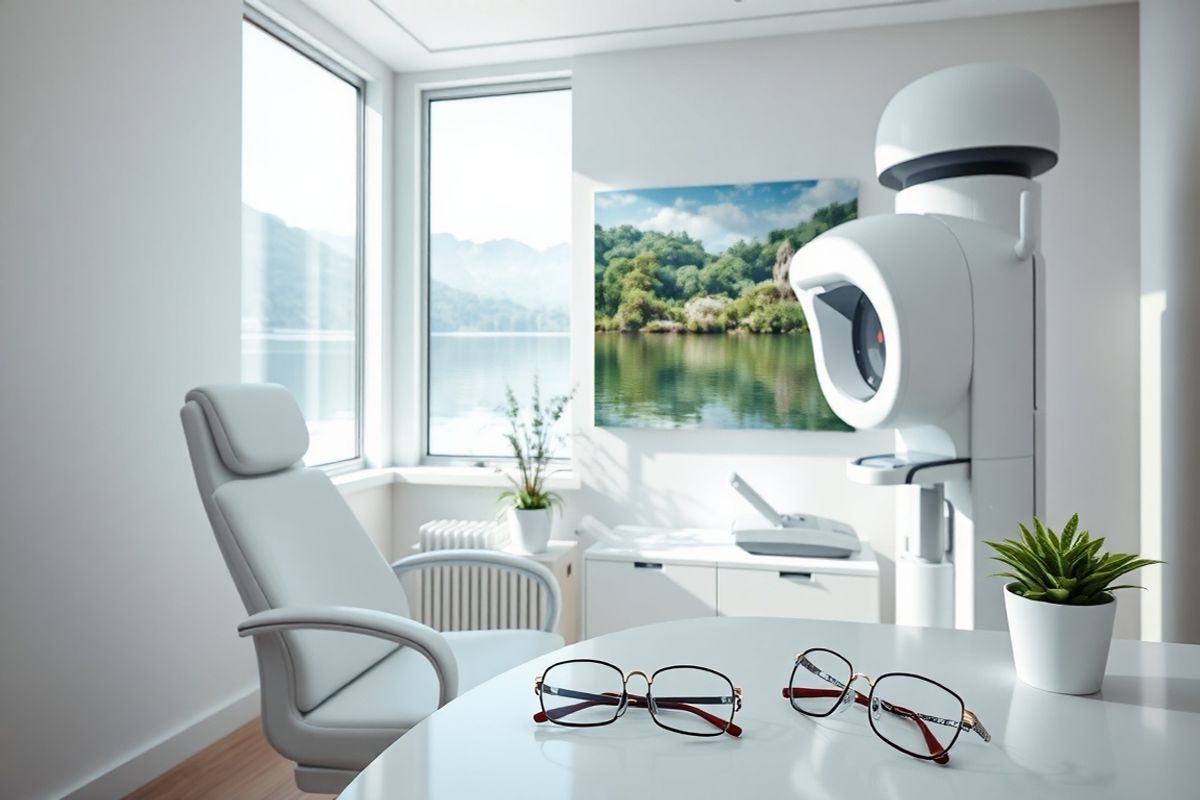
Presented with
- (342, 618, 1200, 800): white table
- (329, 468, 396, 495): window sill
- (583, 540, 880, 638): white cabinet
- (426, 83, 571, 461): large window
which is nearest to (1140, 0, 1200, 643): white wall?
(583, 540, 880, 638): white cabinet

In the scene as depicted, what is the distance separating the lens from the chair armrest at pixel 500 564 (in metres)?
2.02

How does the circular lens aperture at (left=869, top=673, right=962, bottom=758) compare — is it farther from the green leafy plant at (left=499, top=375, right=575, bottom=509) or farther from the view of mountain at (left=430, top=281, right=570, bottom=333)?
the view of mountain at (left=430, top=281, right=570, bottom=333)

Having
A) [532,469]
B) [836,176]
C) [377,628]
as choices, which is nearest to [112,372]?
[377,628]

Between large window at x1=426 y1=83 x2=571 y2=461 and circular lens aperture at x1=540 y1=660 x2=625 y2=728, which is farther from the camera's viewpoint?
large window at x1=426 y1=83 x2=571 y2=461

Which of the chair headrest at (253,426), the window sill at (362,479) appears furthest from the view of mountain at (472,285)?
the chair headrest at (253,426)

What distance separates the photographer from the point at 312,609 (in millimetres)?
1469

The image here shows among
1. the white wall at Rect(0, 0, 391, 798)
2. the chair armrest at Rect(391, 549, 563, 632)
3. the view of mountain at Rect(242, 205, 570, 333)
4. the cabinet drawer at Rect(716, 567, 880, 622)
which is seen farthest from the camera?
the view of mountain at Rect(242, 205, 570, 333)

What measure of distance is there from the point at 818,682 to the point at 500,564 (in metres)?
1.28

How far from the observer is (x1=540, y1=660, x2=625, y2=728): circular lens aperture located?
0.78m

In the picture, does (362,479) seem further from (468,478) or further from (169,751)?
(169,751)

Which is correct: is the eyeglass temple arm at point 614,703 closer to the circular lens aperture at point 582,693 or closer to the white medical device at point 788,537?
the circular lens aperture at point 582,693

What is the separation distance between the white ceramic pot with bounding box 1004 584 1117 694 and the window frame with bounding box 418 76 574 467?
111 inches

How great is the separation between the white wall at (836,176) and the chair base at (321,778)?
186 cm

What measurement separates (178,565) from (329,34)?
79.7 inches
